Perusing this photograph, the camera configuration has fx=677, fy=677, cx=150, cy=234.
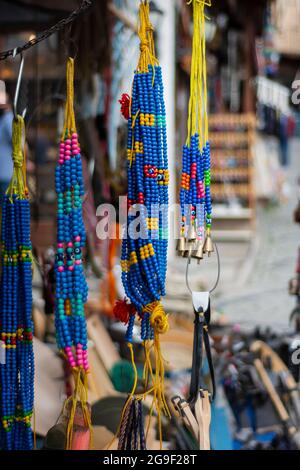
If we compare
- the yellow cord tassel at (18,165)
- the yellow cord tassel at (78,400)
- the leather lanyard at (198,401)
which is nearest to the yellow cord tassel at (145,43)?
the yellow cord tassel at (18,165)

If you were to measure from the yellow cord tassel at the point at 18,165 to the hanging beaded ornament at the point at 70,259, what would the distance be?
16cm

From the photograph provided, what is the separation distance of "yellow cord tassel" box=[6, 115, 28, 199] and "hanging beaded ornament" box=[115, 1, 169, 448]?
0.82 feet

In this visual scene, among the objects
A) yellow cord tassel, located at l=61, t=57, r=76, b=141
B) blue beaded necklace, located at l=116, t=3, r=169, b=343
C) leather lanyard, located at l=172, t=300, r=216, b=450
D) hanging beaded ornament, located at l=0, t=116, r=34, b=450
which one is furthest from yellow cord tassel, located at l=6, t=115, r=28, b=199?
leather lanyard, located at l=172, t=300, r=216, b=450

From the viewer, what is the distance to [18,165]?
4.95ft

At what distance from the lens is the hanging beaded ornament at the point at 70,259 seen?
136cm

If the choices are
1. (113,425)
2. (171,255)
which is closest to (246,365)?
(113,425)

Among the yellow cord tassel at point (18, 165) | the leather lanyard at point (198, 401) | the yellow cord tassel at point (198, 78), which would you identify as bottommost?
the leather lanyard at point (198, 401)

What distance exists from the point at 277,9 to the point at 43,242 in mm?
5968

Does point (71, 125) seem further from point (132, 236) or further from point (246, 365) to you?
point (246, 365)

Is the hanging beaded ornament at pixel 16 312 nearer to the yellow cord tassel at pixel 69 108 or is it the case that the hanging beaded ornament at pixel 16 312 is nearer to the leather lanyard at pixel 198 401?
the yellow cord tassel at pixel 69 108

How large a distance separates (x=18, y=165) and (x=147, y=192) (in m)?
0.31

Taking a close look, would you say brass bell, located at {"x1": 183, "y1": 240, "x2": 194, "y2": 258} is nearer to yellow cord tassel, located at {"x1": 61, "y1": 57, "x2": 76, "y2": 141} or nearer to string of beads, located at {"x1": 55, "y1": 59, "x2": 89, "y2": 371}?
string of beads, located at {"x1": 55, "y1": 59, "x2": 89, "y2": 371}

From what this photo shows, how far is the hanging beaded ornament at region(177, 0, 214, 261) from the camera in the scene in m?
1.47
